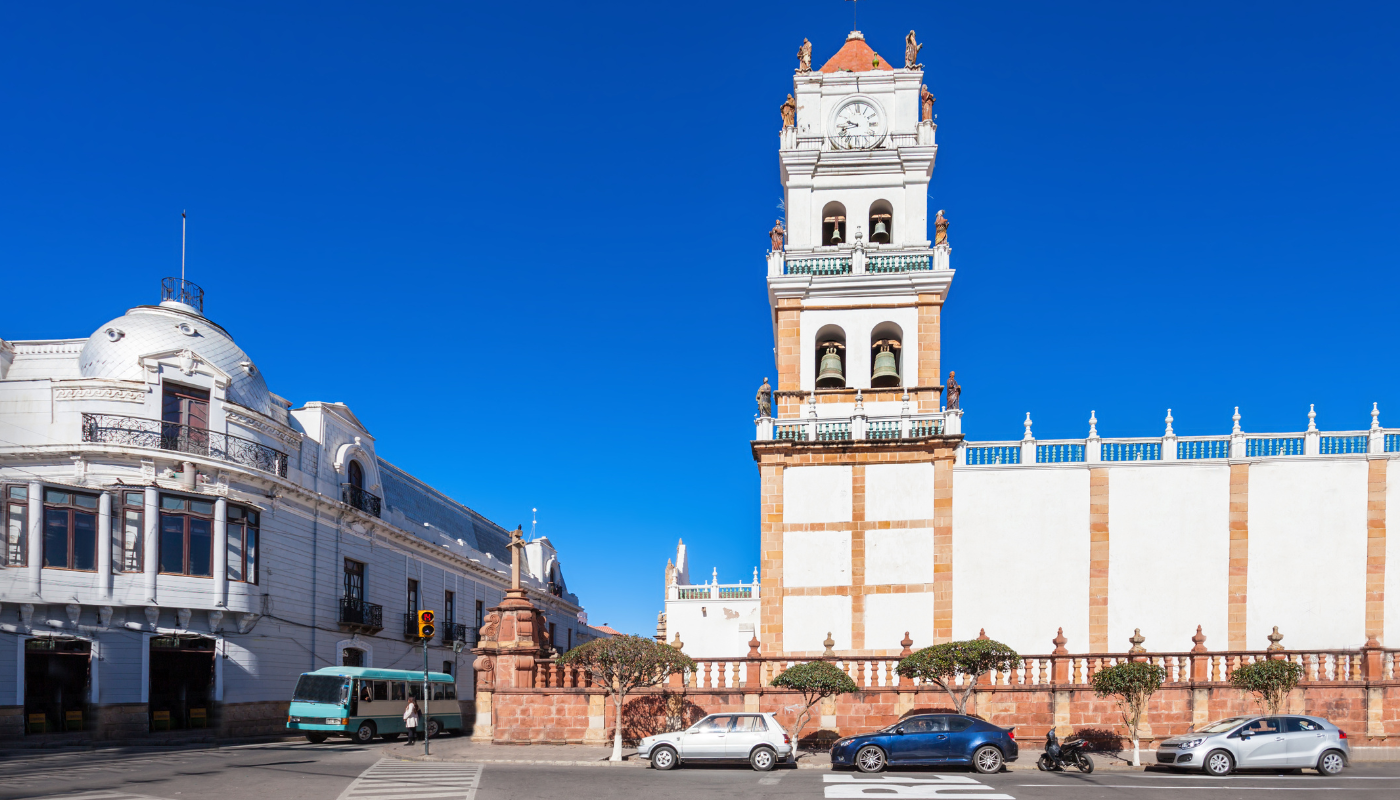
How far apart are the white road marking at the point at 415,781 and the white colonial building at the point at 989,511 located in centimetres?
1047

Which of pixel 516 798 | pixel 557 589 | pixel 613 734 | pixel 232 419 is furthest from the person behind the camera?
pixel 557 589

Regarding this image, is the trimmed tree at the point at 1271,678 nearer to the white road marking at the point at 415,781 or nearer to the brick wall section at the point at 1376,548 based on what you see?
the brick wall section at the point at 1376,548

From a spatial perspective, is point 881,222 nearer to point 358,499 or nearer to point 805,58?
point 805,58

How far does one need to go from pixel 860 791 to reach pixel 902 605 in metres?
11.5

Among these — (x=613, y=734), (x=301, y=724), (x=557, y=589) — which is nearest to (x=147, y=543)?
(x=301, y=724)

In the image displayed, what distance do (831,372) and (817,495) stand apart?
4.10 meters

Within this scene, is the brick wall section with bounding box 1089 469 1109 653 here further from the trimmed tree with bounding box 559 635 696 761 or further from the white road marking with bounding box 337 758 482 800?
the white road marking with bounding box 337 758 482 800

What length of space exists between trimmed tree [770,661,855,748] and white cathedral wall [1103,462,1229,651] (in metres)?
8.80

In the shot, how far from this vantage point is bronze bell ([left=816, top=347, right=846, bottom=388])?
3120 cm

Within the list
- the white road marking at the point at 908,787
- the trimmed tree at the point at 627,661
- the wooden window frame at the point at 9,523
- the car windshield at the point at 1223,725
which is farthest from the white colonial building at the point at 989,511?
the wooden window frame at the point at 9,523

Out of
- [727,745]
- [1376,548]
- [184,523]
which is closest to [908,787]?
[727,745]

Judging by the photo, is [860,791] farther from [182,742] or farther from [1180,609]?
[182,742]

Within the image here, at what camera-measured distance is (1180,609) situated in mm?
27516

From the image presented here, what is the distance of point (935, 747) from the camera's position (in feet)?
67.5
